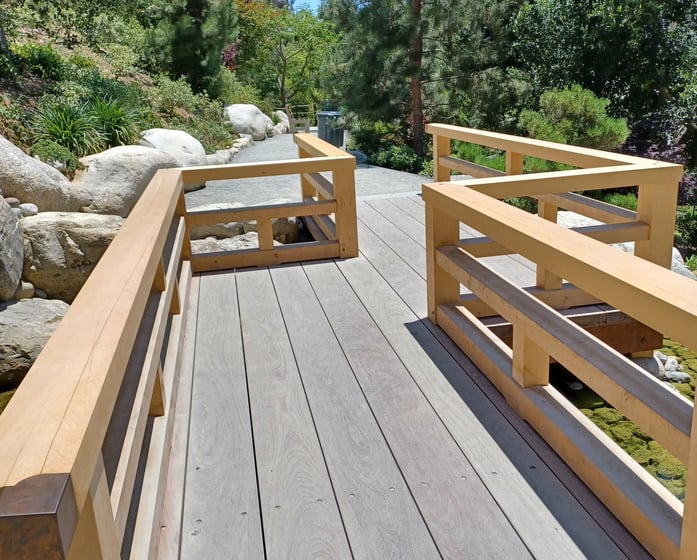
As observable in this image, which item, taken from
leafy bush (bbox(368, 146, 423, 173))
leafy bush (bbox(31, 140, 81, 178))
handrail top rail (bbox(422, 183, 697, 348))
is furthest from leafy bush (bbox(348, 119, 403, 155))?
handrail top rail (bbox(422, 183, 697, 348))

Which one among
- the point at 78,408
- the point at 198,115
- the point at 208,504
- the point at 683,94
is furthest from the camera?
the point at 198,115

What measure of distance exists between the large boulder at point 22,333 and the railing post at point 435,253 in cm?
343

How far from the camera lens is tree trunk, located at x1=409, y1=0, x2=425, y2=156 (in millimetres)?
12555

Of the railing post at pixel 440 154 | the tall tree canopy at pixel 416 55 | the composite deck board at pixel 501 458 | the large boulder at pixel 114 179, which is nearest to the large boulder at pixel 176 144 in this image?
the large boulder at pixel 114 179

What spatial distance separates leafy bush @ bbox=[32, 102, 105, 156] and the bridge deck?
610 cm

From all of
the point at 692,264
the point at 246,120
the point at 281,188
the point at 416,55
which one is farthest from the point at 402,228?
the point at 246,120

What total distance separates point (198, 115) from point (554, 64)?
736 cm

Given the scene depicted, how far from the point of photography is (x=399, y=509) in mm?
2207

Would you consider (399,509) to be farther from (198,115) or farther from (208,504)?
(198,115)

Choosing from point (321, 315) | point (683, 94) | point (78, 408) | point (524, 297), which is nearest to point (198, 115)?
point (683, 94)

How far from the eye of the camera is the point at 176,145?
10.8 meters

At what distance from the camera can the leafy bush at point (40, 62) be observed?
11852 mm

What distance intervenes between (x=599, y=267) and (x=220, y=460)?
1.45 meters

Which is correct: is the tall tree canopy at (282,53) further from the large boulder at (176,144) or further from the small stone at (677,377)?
the small stone at (677,377)
